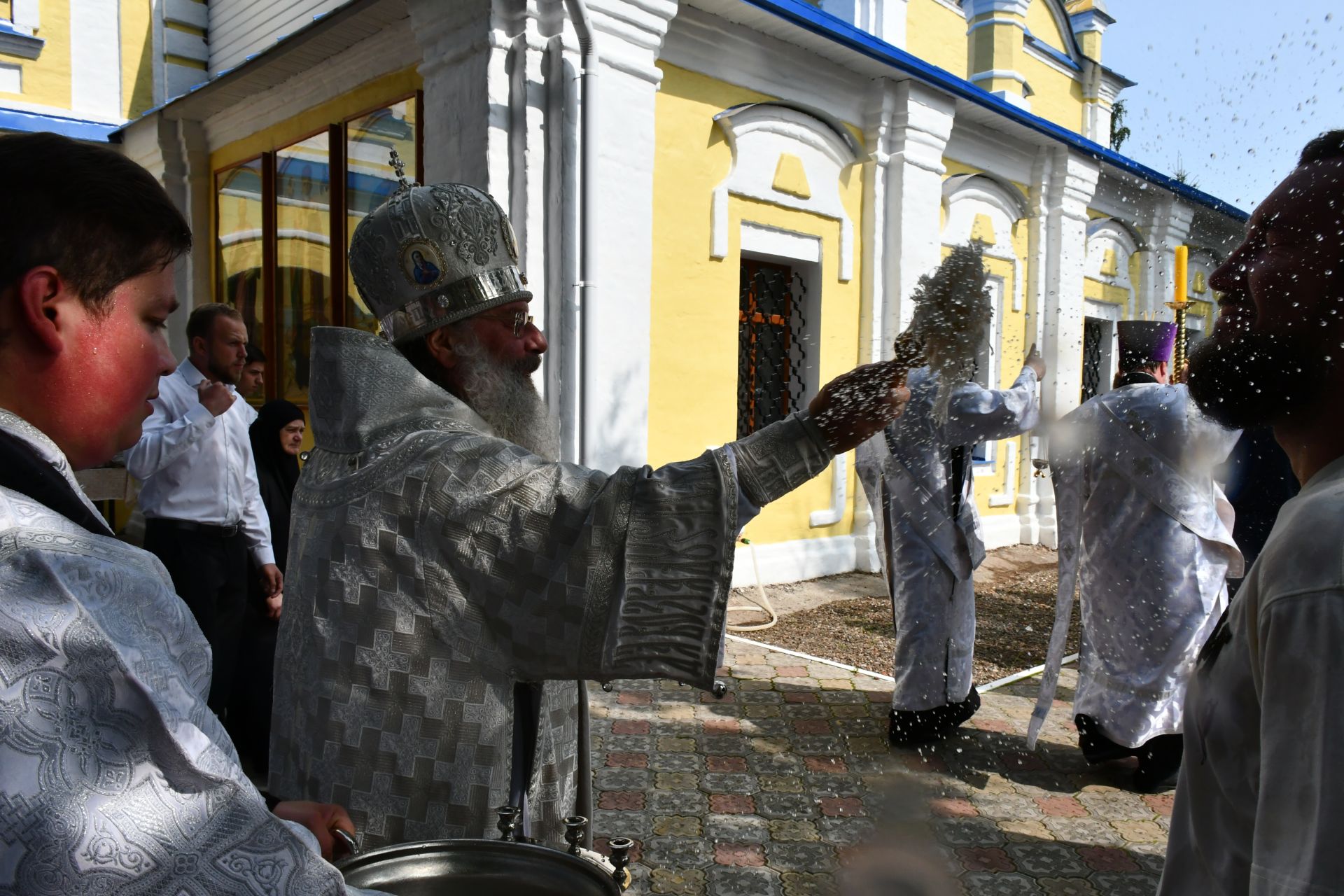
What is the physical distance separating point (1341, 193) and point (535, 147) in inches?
210

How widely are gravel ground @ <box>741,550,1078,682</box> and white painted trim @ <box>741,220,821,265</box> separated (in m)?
2.85

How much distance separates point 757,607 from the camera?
682cm

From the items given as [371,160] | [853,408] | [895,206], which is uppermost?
[371,160]

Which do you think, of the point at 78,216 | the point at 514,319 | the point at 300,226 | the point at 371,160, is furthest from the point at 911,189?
the point at 78,216

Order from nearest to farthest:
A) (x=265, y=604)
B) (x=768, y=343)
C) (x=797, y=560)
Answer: (x=265, y=604) < (x=797, y=560) < (x=768, y=343)

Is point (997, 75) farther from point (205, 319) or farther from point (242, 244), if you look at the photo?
point (205, 319)

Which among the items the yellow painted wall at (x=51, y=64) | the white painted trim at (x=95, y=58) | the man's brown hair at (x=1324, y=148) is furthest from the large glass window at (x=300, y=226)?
the man's brown hair at (x=1324, y=148)

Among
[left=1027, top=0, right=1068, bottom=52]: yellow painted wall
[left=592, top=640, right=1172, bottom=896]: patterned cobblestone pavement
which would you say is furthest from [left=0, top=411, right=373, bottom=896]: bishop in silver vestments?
[left=1027, top=0, right=1068, bottom=52]: yellow painted wall

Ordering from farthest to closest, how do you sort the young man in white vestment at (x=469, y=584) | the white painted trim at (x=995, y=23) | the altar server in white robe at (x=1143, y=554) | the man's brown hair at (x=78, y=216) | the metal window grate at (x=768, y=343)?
the white painted trim at (x=995, y=23) < the metal window grate at (x=768, y=343) < the altar server in white robe at (x=1143, y=554) < the young man in white vestment at (x=469, y=584) < the man's brown hair at (x=78, y=216)

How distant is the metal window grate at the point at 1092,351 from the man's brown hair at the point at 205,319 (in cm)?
741

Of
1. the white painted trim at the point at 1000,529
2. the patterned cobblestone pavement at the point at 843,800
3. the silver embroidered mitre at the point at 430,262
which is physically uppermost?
the silver embroidered mitre at the point at 430,262

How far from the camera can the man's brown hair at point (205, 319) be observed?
13.3 feet

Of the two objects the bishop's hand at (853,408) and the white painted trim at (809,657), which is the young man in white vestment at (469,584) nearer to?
the bishop's hand at (853,408)

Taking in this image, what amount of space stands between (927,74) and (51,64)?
9.80 meters
